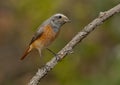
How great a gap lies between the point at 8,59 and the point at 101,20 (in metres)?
6.31

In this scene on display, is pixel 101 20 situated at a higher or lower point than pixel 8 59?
lower

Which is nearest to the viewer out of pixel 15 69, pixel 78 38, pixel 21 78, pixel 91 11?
pixel 78 38

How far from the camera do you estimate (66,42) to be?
30.6ft

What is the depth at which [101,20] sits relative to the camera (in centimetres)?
531

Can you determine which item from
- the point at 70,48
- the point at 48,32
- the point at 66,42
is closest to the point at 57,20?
the point at 48,32

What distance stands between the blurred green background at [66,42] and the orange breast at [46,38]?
1.06m

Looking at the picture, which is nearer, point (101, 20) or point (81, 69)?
point (101, 20)

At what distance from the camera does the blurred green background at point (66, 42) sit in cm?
820

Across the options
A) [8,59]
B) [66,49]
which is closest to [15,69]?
[8,59]

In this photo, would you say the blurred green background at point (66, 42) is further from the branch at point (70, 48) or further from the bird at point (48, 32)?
the branch at point (70, 48)

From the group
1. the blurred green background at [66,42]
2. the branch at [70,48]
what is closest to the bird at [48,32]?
the branch at [70,48]

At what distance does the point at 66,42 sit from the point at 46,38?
2.78m

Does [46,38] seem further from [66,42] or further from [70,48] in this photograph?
[66,42]

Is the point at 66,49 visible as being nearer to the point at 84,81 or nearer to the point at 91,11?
the point at 84,81
